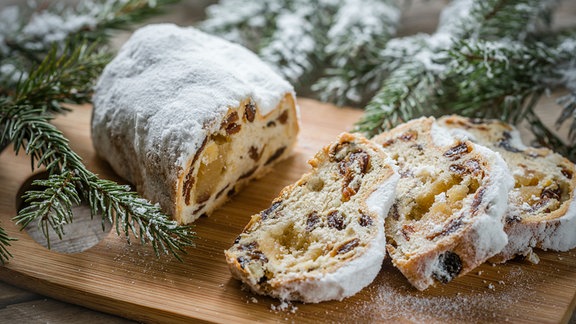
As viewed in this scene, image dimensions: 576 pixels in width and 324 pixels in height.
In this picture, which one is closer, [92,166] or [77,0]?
[92,166]

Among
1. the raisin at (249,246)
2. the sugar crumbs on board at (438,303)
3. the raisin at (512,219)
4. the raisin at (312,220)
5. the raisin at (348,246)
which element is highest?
the raisin at (312,220)

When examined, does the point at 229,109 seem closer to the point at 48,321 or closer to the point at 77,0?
the point at 48,321

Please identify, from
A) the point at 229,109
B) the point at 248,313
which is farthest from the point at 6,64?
the point at 248,313

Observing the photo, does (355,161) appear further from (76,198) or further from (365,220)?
(76,198)

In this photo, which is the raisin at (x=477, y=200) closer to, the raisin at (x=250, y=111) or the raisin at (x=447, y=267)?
the raisin at (x=447, y=267)

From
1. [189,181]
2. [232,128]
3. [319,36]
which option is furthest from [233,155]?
[319,36]

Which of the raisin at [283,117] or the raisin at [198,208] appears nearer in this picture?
the raisin at [198,208]

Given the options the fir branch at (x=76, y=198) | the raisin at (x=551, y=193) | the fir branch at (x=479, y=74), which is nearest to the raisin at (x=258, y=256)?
the fir branch at (x=76, y=198)
